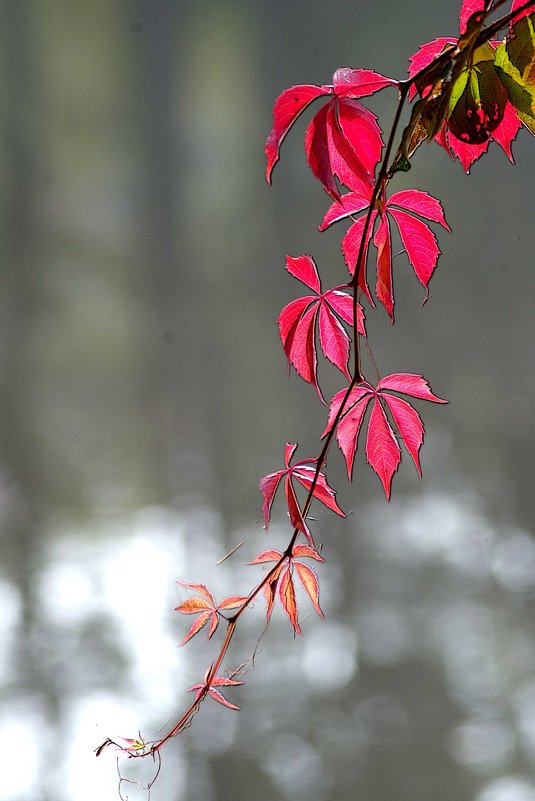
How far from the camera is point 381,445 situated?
0.38 metres

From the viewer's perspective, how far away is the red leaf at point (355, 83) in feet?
0.90

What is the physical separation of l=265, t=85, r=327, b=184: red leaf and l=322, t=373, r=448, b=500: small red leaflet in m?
0.15

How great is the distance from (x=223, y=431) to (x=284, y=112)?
0.88m

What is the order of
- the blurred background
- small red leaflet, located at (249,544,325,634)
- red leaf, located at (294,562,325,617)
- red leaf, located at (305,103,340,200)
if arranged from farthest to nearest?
1. the blurred background
2. red leaf, located at (294,562,325,617)
3. small red leaflet, located at (249,544,325,634)
4. red leaf, located at (305,103,340,200)

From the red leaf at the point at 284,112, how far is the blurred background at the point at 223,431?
0.80 m

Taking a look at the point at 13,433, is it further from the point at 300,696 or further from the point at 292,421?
the point at 300,696

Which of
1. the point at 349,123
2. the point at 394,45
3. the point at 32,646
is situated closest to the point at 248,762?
the point at 32,646

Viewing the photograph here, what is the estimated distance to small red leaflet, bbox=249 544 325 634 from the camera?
0.36 m

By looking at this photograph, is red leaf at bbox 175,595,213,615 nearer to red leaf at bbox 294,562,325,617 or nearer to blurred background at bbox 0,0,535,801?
red leaf at bbox 294,562,325,617

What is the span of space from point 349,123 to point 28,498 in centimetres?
94

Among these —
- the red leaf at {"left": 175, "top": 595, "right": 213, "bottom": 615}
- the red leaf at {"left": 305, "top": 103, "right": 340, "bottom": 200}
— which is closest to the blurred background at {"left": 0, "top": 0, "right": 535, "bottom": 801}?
the red leaf at {"left": 175, "top": 595, "right": 213, "bottom": 615}

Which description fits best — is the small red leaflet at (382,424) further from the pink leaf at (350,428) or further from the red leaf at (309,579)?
the red leaf at (309,579)

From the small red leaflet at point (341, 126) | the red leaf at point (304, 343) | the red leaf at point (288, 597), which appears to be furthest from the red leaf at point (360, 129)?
the red leaf at point (288, 597)

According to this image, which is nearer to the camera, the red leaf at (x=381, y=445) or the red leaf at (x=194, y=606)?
the red leaf at (x=381, y=445)
